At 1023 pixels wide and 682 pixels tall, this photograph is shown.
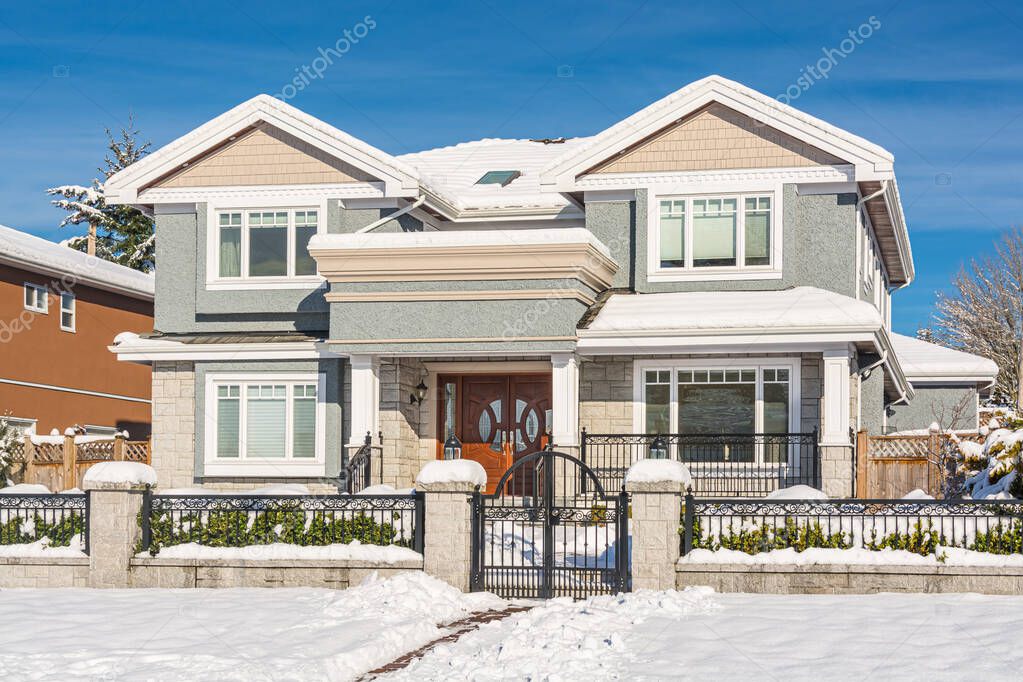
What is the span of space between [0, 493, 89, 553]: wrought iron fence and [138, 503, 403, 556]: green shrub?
3.25 ft

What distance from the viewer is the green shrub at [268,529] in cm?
1537

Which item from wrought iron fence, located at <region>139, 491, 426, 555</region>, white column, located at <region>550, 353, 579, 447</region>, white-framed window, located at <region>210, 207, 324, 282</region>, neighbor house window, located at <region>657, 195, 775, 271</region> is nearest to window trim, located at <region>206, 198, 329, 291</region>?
white-framed window, located at <region>210, 207, 324, 282</region>

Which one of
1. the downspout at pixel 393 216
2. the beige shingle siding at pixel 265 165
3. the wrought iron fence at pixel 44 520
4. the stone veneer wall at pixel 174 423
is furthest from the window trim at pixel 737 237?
the wrought iron fence at pixel 44 520

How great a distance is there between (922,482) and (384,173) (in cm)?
1061

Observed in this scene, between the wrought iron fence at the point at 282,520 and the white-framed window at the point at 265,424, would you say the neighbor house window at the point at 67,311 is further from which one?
the wrought iron fence at the point at 282,520

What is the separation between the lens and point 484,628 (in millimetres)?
12945

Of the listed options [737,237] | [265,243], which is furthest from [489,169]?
[737,237]

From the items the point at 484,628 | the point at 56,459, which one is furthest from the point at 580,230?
the point at 56,459

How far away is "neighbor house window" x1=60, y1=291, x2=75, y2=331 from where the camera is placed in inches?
1324

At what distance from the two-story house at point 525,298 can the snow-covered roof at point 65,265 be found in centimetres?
807

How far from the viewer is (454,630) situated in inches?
512

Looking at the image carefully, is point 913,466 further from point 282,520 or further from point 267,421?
point 282,520

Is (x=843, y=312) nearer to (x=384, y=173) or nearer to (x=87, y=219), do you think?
(x=384, y=173)

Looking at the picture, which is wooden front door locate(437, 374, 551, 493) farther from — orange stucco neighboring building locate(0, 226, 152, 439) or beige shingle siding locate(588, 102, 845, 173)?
orange stucco neighboring building locate(0, 226, 152, 439)
